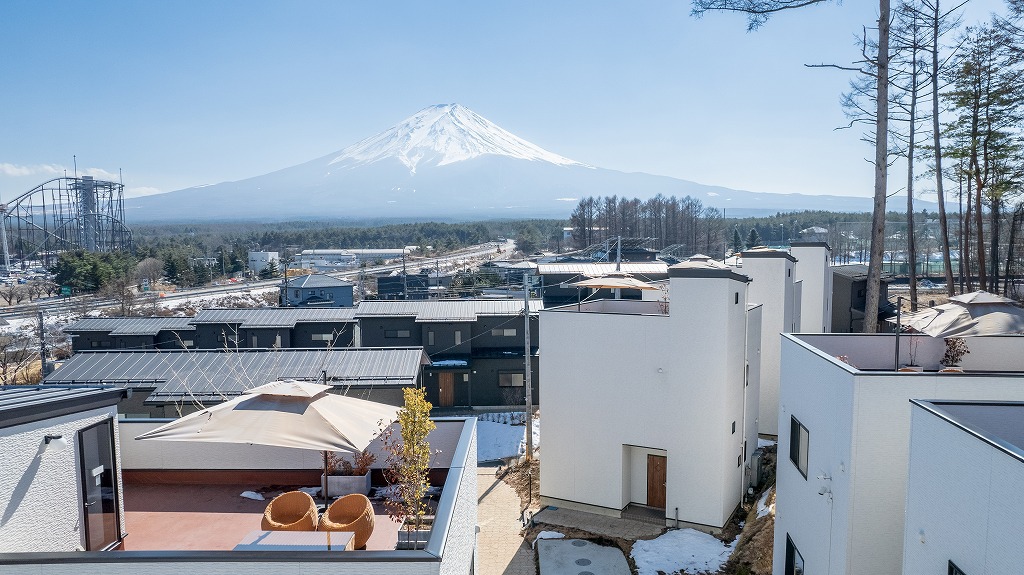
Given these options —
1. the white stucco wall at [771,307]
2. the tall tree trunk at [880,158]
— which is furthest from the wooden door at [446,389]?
the tall tree trunk at [880,158]

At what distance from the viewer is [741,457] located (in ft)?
47.9

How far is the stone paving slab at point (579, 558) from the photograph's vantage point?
1212 centimetres

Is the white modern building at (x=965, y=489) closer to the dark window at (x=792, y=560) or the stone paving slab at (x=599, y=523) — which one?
the dark window at (x=792, y=560)

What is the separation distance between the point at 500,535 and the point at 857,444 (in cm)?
878

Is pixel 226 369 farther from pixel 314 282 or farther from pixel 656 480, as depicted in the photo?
pixel 314 282

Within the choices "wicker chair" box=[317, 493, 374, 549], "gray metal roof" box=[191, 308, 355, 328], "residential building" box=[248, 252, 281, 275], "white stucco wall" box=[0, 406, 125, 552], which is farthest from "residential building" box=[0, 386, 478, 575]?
"residential building" box=[248, 252, 281, 275]

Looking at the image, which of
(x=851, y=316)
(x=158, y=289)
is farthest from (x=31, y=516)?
(x=158, y=289)

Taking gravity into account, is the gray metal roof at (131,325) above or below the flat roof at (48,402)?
below

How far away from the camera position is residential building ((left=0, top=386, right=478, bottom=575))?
13.6 feet

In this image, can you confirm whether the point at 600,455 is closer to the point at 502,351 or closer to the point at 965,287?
the point at 502,351

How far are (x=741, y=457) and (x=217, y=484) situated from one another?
11.3 meters

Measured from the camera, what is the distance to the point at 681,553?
1263cm

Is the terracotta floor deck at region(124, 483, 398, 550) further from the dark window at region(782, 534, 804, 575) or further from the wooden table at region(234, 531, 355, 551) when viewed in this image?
the dark window at region(782, 534, 804, 575)

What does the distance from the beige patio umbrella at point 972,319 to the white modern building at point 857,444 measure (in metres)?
0.32
